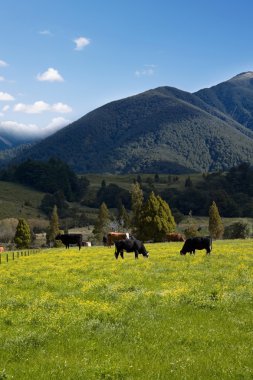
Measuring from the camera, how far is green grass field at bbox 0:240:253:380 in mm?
10547

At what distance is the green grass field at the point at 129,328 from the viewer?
10.5 m

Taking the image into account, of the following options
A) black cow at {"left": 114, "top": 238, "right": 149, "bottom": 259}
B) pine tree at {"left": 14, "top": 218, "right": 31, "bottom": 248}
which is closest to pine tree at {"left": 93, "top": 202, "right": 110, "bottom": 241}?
pine tree at {"left": 14, "top": 218, "right": 31, "bottom": 248}

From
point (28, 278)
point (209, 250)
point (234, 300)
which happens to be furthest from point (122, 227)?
point (234, 300)

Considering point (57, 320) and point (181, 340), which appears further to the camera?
point (57, 320)

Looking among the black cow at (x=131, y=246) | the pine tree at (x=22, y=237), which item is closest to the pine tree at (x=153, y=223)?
the pine tree at (x=22, y=237)

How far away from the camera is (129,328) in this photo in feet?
45.5

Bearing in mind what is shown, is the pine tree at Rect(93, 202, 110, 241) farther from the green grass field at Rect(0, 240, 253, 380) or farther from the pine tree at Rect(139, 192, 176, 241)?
the green grass field at Rect(0, 240, 253, 380)

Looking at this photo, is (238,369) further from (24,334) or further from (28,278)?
(28,278)

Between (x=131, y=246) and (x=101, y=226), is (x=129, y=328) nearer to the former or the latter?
(x=131, y=246)

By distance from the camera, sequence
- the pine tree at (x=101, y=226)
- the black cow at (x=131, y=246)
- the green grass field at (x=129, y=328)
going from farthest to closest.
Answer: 1. the pine tree at (x=101, y=226)
2. the black cow at (x=131, y=246)
3. the green grass field at (x=129, y=328)

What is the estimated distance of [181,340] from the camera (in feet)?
41.2

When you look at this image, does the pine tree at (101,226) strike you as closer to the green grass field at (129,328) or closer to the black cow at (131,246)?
the black cow at (131,246)

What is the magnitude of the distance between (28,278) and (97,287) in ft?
22.4

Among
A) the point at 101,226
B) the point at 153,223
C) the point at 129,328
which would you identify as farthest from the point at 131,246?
the point at 101,226
